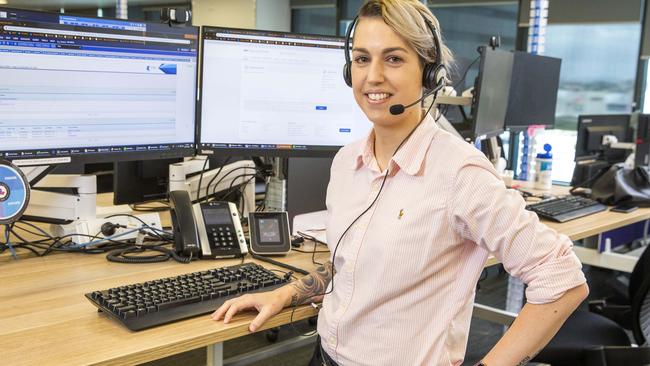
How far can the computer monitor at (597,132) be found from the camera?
338 centimetres

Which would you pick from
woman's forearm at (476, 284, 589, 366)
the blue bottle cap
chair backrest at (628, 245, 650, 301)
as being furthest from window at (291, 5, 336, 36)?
woman's forearm at (476, 284, 589, 366)

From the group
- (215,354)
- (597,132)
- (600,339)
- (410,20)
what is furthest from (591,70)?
(215,354)

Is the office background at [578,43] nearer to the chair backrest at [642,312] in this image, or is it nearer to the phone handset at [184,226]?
the chair backrest at [642,312]

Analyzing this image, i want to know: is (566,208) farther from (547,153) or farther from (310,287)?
(310,287)

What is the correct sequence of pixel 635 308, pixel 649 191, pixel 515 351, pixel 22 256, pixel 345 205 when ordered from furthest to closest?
pixel 649 191
pixel 635 308
pixel 22 256
pixel 345 205
pixel 515 351

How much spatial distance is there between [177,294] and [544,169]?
236 cm

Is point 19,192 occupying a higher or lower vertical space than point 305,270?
higher

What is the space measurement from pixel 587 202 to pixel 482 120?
0.58 m

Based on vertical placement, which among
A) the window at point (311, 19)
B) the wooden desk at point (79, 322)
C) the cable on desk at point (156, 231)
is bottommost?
the wooden desk at point (79, 322)

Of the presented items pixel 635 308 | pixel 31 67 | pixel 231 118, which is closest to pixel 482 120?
pixel 635 308

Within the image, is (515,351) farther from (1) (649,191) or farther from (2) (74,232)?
(1) (649,191)

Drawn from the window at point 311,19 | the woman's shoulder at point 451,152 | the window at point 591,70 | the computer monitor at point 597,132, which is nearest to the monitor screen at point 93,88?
the woman's shoulder at point 451,152

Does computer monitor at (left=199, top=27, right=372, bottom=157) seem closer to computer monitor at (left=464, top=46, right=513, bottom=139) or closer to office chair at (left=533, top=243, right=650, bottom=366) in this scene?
computer monitor at (left=464, top=46, right=513, bottom=139)

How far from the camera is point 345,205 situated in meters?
1.39
